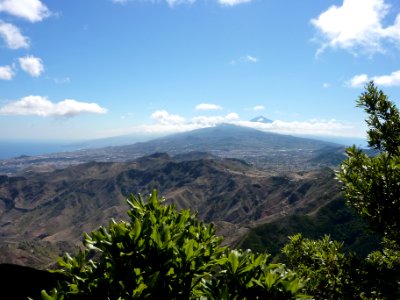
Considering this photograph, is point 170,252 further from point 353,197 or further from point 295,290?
point 353,197

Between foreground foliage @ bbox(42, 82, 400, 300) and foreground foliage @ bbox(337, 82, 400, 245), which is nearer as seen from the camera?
foreground foliage @ bbox(42, 82, 400, 300)

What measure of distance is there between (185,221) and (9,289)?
9.59 m

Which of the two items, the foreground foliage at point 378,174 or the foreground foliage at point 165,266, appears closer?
the foreground foliage at point 165,266

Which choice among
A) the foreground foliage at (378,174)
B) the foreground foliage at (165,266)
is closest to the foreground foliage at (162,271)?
the foreground foliage at (165,266)

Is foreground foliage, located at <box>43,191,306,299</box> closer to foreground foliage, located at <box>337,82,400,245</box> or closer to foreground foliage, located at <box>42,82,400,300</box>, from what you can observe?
foreground foliage, located at <box>42,82,400,300</box>

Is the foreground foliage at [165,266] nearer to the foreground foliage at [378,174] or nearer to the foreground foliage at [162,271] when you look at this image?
the foreground foliage at [162,271]

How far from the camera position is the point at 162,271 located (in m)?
7.71


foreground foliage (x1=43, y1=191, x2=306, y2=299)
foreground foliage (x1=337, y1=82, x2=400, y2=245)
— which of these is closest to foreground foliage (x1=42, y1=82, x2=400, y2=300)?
foreground foliage (x1=43, y1=191, x2=306, y2=299)

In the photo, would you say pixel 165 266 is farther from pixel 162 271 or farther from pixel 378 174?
pixel 378 174

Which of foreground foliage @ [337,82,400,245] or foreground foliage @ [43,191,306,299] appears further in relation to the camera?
foreground foliage @ [337,82,400,245]

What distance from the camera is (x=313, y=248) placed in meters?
18.2

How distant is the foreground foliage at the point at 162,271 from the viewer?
737 centimetres

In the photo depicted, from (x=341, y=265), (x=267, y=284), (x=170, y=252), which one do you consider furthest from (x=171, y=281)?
(x=341, y=265)

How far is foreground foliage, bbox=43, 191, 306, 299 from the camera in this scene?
7367mm
